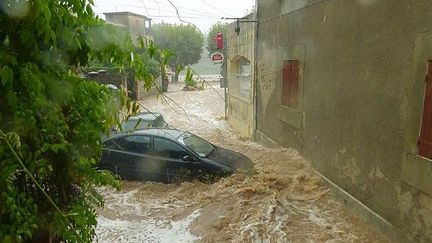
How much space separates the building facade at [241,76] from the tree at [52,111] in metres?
9.82

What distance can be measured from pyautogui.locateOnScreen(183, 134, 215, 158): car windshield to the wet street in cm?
74

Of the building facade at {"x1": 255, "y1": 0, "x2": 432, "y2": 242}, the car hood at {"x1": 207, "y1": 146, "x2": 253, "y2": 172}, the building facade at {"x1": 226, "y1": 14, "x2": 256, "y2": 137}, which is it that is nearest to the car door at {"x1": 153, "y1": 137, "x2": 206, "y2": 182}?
the car hood at {"x1": 207, "y1": 146, "x2": 253, "y2": 172}

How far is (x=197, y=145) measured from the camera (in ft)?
24.8

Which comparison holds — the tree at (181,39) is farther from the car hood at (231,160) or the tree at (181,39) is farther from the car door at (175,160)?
the car door at (175,160)

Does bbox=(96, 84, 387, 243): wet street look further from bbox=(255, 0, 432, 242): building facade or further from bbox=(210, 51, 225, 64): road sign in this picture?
bbox=(210, 51, 225, 64): road sign

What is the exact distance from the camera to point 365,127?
5.50 m

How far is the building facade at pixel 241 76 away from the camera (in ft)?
38.5

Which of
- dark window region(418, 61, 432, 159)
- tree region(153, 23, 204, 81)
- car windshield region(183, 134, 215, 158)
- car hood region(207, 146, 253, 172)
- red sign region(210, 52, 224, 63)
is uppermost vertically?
tree region(153, 23, 204, 81)

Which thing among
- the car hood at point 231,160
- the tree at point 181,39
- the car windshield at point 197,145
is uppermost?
the tree at point 181,39

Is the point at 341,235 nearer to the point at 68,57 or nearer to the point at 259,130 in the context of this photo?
the point at 68,57

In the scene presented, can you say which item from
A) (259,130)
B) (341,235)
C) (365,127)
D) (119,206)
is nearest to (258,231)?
(341,235)

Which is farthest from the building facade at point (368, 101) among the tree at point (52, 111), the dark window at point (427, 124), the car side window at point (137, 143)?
the tree at point (52, 111)

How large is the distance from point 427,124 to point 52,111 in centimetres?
439

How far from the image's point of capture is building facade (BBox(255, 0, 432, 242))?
4375 millimetres
